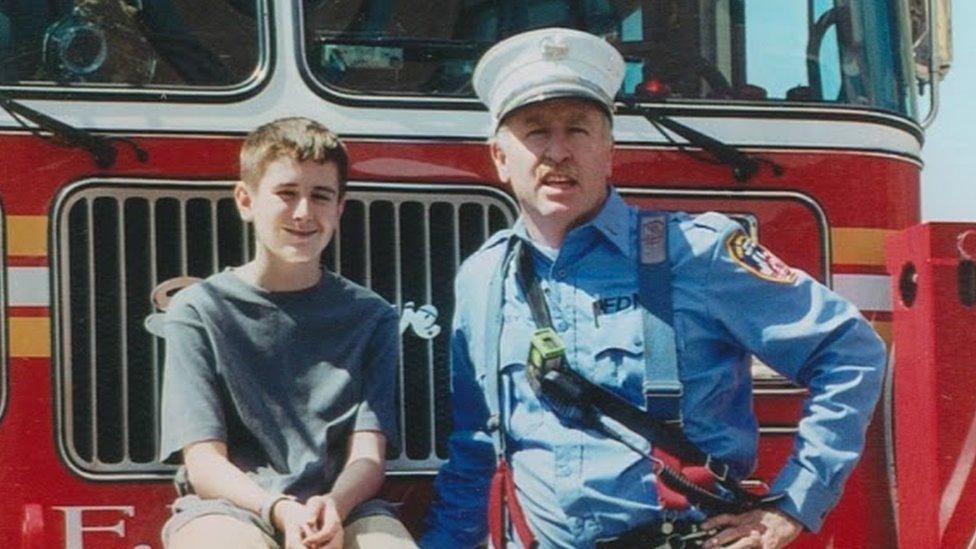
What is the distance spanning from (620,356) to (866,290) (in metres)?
1.24

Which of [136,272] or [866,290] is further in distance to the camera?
[866,290]

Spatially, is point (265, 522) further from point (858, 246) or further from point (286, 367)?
point (858, 246)

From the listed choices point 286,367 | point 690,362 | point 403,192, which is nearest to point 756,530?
point 690,362

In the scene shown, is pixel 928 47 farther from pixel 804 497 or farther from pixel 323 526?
pixel 323 526

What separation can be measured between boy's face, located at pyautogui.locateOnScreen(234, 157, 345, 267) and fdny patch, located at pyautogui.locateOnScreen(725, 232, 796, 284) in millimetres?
765

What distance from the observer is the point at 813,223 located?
155 inches

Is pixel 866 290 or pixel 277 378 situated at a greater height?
pixel 866 290

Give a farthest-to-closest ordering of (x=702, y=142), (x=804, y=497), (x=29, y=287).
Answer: (x=702, y=142) → (x=29, y=287) → (x=804, y=497)

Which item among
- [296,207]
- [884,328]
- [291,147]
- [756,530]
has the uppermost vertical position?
[291,147]

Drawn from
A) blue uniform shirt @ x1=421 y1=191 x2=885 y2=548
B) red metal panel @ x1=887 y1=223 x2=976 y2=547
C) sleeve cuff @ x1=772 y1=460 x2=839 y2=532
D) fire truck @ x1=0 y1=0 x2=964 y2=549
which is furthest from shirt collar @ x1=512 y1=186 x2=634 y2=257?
red metal panel @ x1=887 y1=223 x2=976 y2=547

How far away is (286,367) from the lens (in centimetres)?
318

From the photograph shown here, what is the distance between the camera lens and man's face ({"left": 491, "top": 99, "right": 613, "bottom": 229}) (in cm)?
292

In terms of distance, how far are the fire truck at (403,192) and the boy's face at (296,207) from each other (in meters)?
0.47

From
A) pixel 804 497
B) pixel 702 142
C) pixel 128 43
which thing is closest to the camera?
pixel 804 497
